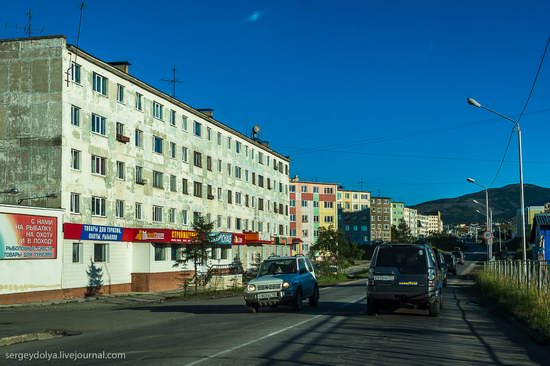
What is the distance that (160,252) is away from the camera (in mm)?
44594

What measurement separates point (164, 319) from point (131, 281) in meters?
23.6

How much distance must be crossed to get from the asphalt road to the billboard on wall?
10424 mm

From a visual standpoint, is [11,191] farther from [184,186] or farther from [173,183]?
[184,186]

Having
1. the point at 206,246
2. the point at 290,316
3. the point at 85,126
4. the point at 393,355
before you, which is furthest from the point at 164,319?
the point at 85,126

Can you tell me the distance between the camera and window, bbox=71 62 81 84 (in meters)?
36.0

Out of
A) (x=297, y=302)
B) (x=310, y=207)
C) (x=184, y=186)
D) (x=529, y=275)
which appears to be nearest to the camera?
(x=529, y=275)

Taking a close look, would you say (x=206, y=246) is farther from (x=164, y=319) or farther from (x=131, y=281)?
(x=164, y=319)

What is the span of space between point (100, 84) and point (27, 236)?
12.2 metres

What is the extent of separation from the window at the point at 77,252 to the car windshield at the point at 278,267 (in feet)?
57.0

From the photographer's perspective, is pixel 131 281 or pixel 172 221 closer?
pixel 131 281

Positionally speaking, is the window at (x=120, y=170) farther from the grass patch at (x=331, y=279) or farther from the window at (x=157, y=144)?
the grass patch at (x=331, y=279)

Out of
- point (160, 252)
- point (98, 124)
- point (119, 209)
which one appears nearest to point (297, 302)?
point (98, 124)

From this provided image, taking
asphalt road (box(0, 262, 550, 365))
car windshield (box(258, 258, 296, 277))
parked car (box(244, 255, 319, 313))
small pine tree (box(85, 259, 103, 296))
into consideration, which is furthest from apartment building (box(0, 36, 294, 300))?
asphalt road (box(0, 262, 550, 365))

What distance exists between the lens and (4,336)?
14.2 metres
